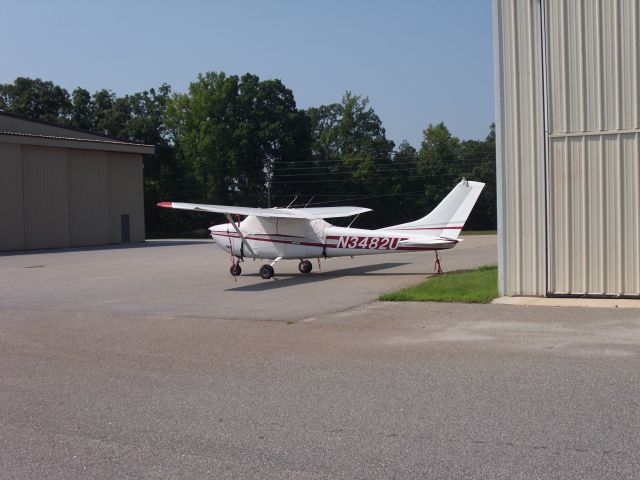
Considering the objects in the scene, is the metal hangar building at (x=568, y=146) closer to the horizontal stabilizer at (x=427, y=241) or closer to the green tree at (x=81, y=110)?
the horizontal stabilizer at (x=427, y=241)

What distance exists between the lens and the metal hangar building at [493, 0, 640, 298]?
13.1 meters

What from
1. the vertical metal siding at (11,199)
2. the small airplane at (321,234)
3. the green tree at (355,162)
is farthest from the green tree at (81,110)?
the small airplane at (321,234)

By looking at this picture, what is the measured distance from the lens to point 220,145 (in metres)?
75.4

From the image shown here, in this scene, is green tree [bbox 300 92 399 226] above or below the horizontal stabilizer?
above

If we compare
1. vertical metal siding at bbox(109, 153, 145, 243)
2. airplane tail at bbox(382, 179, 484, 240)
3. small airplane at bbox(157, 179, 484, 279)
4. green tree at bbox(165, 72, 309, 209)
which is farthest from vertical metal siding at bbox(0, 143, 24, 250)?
green tree at bbox(165, 72, 309, 209)

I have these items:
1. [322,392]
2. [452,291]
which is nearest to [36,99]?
[452,291]

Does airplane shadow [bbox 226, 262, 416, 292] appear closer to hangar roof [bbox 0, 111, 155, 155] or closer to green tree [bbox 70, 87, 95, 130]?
hangar roof [bbox 0, 111, 155, 155]

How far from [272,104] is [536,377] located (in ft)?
234

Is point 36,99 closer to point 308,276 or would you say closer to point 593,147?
point 308,276

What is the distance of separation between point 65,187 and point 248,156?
3084 cm

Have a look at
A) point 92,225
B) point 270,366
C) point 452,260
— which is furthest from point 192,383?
point 92,225

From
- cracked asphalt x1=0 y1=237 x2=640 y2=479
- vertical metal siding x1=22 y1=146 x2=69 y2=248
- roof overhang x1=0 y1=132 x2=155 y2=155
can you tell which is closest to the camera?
cracked asphalt x1=0 y1=237 x2=640 y2=479

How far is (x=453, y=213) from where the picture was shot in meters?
19.3

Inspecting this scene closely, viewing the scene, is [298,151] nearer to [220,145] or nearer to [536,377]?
[220,145]
